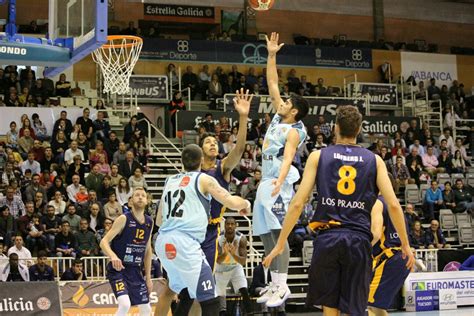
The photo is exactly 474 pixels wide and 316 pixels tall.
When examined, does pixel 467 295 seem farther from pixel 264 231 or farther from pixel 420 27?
pixel 420 27

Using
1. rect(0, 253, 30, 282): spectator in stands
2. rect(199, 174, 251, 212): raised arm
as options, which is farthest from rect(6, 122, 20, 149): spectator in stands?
rect(199, 174, 251, 212): raised arm

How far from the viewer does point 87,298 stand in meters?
15.1

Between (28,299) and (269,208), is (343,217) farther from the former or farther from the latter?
(28,299)

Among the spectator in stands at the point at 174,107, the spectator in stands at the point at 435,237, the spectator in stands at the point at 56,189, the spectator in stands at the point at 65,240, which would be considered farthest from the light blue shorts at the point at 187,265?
the spectator in stands at the point at 174,107

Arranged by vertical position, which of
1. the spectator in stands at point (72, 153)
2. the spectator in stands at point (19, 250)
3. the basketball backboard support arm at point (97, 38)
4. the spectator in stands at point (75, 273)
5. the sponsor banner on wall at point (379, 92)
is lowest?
the spectator in stands at point (75, 273)

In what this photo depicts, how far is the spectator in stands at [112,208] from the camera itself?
19.3 meters

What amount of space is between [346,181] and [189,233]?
2.08 metres

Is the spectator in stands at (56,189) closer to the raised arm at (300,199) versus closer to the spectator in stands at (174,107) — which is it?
the spectator in stands at (174,107)

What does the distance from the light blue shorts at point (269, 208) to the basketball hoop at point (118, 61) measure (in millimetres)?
5811

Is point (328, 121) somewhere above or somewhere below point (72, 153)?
above

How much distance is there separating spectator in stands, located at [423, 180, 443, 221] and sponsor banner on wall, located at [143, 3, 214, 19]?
1301 cm

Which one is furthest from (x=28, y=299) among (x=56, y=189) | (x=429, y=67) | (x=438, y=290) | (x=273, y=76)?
(x=429, y=67)

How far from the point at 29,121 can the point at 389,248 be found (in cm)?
1563

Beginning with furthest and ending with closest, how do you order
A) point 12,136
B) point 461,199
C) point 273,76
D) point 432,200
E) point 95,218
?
point 461,199, point 432,200, point 12,136, point 95,218, point 273,76
